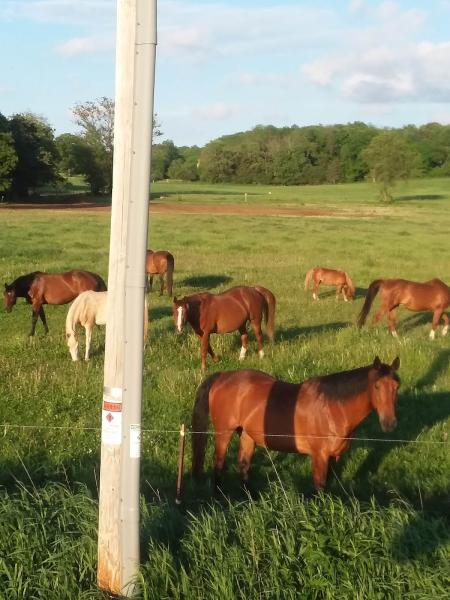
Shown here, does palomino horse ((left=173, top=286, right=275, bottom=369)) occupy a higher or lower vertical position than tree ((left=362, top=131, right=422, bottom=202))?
lower

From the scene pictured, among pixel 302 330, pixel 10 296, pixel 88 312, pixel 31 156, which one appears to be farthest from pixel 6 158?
pixel 88 312

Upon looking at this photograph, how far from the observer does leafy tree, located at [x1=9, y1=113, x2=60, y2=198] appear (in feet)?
239

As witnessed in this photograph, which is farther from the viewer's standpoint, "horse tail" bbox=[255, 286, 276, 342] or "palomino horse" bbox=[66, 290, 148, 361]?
"horse tail" bbox=[255, 286, 276, 342]

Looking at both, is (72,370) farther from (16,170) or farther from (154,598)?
(16,170)

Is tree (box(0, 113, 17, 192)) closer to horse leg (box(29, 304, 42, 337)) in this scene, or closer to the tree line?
the tree line

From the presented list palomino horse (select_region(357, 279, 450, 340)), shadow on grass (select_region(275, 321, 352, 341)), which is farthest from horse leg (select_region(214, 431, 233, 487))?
palomino horse (select_region(357, 279, 450, 340))

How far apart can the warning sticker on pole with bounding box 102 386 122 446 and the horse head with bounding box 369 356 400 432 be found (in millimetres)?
2849

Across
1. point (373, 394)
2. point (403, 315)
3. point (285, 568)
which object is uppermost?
point (373, 394)

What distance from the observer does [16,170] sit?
74.1 metres

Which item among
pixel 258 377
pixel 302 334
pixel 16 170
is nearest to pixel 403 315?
pixel 302 334

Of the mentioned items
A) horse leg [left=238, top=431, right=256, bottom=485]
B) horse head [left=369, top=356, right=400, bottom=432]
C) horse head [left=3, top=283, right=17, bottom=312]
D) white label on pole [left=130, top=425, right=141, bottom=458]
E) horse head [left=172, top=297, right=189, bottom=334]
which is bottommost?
horse head [left=3, top=283, right=17, bottom=312]

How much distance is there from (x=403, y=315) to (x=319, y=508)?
1511cm

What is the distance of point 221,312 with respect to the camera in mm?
13188

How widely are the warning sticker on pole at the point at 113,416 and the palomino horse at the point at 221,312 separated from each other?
7.53m
